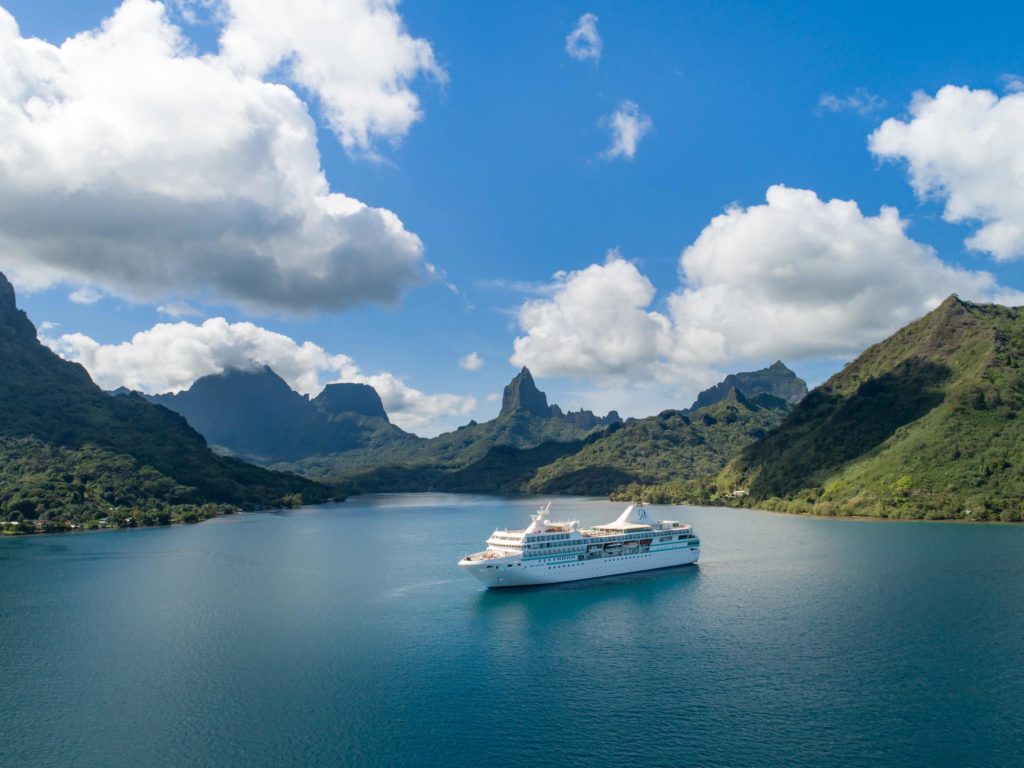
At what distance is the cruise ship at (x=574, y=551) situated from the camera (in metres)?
123

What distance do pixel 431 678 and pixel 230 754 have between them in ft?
78.8

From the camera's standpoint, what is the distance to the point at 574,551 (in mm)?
134125

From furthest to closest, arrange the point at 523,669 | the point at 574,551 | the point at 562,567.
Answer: the point at 574,551 → the point at 562,567 → the point at 523,669

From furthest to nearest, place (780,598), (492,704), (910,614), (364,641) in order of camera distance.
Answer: (780,598)
(910,614)
(364,641)
(492,704)

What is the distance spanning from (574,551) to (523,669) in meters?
56.4

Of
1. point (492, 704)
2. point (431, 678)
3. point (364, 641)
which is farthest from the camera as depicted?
point (364, 641)

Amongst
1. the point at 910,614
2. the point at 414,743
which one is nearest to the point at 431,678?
the point at 414,743

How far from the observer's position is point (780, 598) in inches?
4387

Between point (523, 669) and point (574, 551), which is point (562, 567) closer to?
point (574, 551)

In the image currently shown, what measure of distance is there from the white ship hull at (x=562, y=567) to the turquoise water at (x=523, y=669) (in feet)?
11.3

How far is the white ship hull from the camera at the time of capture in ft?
399

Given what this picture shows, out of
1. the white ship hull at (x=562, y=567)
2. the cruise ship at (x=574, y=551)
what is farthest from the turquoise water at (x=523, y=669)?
the cruise ship at (x=574, y=551)

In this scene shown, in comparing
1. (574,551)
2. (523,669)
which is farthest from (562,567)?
(523,669)

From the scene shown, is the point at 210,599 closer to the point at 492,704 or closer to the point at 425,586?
the point at 425,586
